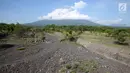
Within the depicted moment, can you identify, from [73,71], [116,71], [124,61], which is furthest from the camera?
[124,61]

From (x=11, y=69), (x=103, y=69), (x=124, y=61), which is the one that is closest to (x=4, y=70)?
(x=11, y=69)

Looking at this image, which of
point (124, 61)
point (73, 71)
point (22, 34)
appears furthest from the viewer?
point (22, 34)

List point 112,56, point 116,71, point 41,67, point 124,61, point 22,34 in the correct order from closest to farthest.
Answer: point 116,71 → point 41,67 → point 124,61 → point 112,56 → point 22,34

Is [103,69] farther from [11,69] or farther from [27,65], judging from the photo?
[11,69]

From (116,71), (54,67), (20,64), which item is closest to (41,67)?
(54,67)

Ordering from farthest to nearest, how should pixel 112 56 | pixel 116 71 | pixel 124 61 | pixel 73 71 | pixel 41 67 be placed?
1. pixel 112 56
2. pixel 124 61
3. pixel 41 67
4. pixel 116 71
5. pixel 73 71

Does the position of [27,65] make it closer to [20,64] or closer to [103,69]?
[20,64]

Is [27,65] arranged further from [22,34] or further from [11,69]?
[22,34]

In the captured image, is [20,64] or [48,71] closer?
[48,71]

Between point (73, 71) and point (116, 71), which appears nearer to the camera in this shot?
point (73, 71)
